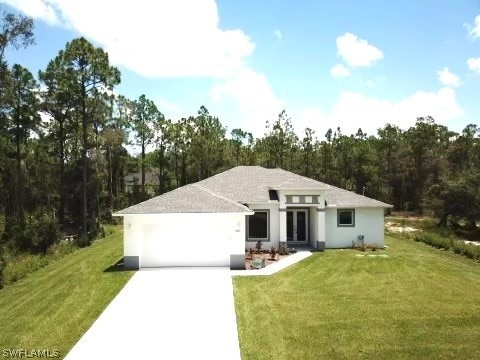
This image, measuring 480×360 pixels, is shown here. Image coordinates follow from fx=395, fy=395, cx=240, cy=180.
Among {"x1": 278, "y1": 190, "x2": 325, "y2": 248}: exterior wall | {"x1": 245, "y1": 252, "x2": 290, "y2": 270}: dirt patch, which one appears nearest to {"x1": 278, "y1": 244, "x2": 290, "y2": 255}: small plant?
{"x1": 245, "y1": 252, "x2": 290, "y2": 270}: dirt patch

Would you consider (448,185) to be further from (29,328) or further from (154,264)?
(29,328)

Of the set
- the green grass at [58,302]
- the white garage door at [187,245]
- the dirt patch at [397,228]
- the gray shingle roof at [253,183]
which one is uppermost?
the gray shingle roof at [253,183]

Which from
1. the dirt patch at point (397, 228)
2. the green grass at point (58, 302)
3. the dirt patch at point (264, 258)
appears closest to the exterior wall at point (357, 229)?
the dirt patch at point (264, 258)

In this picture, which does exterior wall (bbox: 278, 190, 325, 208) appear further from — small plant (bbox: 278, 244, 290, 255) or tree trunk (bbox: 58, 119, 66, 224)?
tree trunk (bbox: 58, 119, 66, 224)

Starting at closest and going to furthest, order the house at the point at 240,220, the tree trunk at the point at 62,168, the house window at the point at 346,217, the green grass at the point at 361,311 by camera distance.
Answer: the green grass at the point at 361,311, the house at the point at 240,220, the house window at the point at 346,217, the tree trunk at the point at 62,168

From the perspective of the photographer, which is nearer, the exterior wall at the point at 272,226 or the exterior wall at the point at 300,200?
the exterior wall at the point at 300,200

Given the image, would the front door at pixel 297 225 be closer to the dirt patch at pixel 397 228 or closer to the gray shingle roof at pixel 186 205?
the gray shingle roof at pixel 186 205

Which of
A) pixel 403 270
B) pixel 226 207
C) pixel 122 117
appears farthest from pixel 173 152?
pixel 403 270

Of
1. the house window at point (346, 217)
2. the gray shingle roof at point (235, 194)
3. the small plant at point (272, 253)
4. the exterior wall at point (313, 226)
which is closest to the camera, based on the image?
→ the gray shingle roof at point (235, 194)
